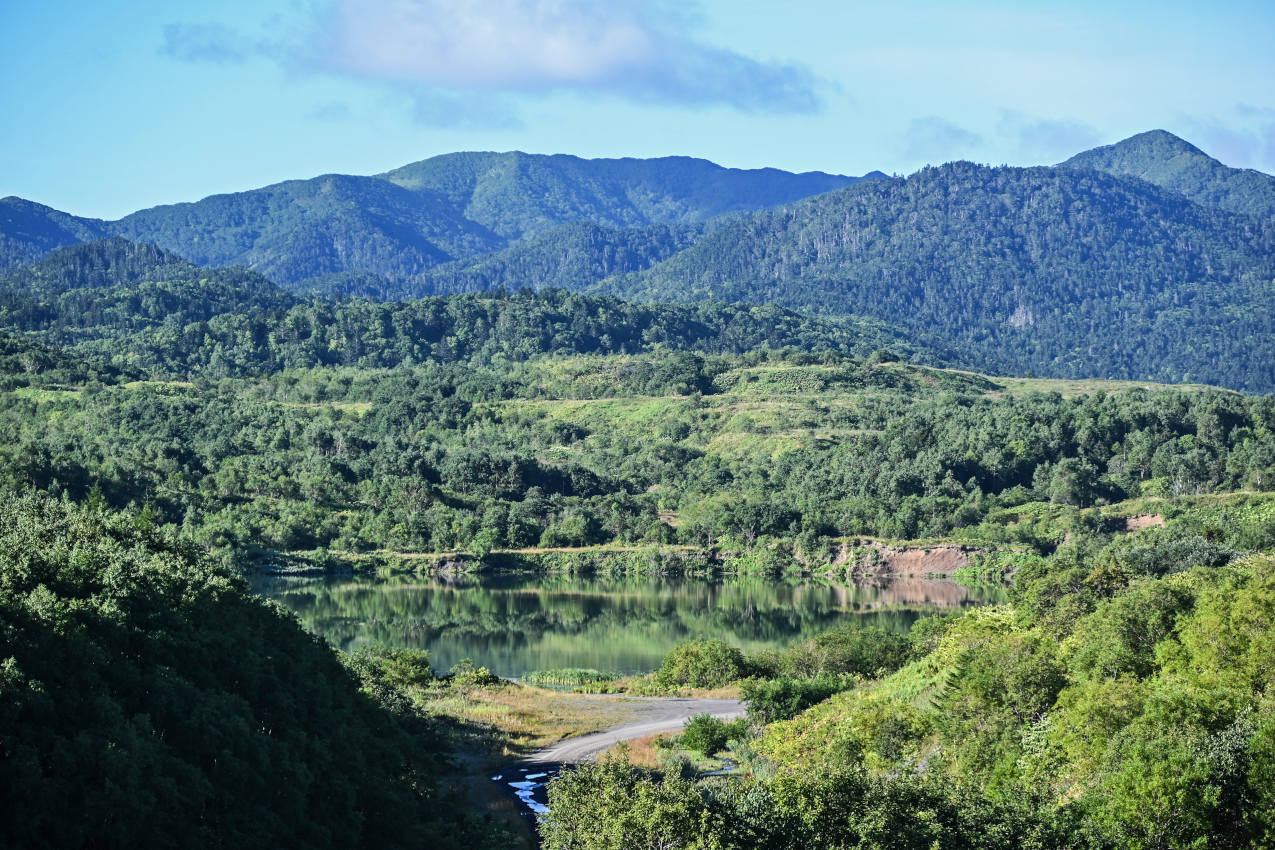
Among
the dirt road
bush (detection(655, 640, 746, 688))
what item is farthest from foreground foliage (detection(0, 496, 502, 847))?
bush (detection(655, 640, 746, 688))

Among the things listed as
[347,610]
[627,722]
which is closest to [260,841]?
[627,722]

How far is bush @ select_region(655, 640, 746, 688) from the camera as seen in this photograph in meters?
54.8

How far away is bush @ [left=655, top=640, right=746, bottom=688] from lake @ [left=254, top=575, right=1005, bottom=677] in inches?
262

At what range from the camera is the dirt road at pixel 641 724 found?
134 ft

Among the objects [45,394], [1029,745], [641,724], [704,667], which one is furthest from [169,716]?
[45,394]

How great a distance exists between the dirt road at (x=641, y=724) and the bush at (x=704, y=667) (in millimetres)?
3009

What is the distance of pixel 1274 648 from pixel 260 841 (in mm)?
23959

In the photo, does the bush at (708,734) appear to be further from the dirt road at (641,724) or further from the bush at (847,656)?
the bush at (847,656)

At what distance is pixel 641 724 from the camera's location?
151ft

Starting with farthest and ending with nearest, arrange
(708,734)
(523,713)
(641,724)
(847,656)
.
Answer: (847,656), (523,713), (641,724), (708,734)

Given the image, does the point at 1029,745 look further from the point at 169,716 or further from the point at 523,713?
the point at 169,716

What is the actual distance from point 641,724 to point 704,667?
30.5 ft

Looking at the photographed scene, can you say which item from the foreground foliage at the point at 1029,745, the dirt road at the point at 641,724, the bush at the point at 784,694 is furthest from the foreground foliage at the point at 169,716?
the bush at the point at 784,694

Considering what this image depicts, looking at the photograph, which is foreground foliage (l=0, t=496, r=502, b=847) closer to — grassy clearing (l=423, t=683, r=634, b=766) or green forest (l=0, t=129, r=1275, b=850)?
green forest (l=0, t=129, r=1275, b=850)
